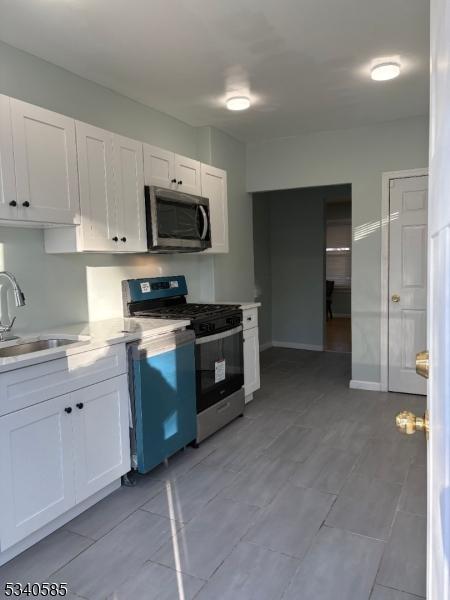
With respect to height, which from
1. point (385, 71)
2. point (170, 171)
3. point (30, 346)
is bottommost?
point (30, 346)

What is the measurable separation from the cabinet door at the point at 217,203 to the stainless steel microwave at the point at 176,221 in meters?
0.20

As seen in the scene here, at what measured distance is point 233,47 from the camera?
8.46 feet

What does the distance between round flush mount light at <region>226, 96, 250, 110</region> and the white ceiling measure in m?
0.07

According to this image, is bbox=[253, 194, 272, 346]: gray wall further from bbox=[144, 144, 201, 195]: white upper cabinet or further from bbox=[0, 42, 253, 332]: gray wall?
bbox=[144, 144, 201, 195]: white upper cabinet

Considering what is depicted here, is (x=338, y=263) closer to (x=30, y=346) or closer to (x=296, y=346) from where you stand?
(x=296, y=346)

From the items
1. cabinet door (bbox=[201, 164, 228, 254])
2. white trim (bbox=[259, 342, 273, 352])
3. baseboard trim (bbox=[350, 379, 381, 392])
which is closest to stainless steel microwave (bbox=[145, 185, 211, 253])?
cabinet door (bbox=[201, 164, 228, 254])

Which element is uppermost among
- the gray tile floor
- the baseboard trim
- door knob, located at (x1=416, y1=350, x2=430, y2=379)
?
door knob, located at (x1=416, y1=350, x2=430, y2=379)

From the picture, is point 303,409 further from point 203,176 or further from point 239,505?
point 203,176

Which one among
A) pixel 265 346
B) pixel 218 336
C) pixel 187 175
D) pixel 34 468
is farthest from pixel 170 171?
pixel 265 346

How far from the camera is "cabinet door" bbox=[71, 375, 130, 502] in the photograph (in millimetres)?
2199

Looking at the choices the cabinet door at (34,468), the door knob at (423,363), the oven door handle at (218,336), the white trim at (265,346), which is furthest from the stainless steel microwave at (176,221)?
the white trim at (265,346)

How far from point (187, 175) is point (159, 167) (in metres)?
0.36

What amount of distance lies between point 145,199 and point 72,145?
665 millimetres

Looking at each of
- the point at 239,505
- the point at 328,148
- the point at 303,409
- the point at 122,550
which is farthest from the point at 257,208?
the point at 122,550
